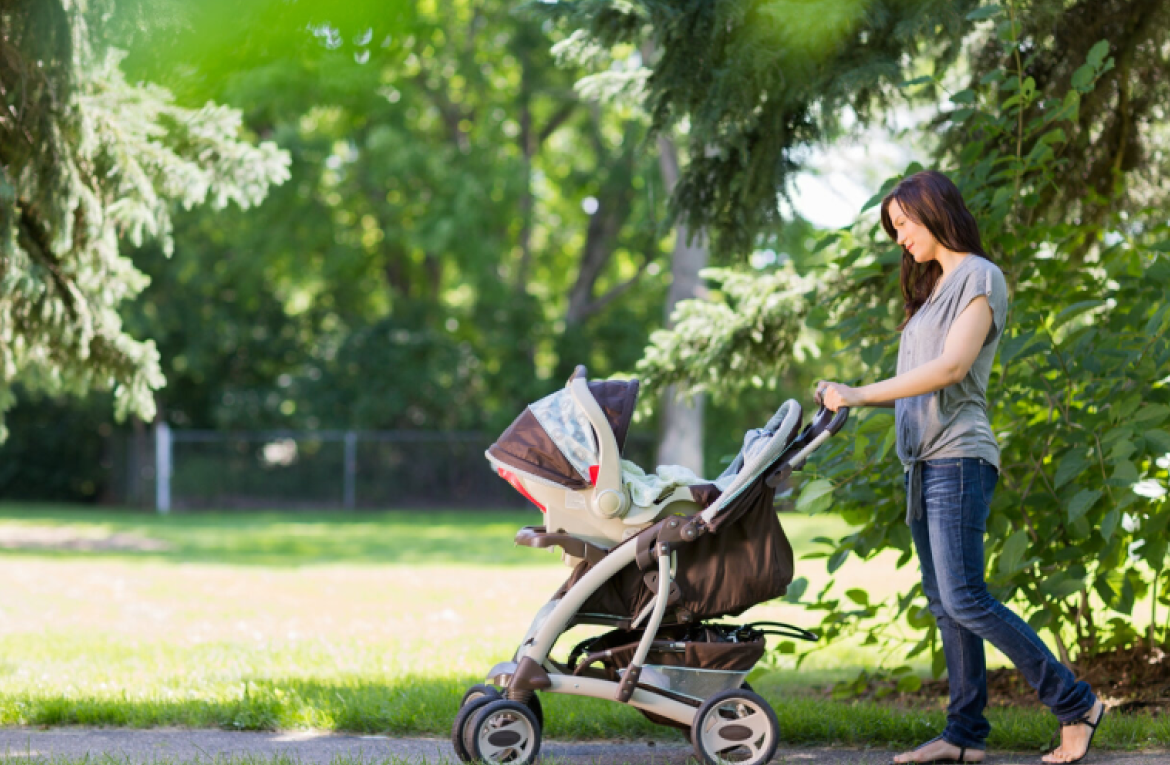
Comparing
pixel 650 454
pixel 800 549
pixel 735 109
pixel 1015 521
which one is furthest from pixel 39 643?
pixel 650 454

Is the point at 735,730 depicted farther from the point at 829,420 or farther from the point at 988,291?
the point at 988,291

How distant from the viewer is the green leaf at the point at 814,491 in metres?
4.32

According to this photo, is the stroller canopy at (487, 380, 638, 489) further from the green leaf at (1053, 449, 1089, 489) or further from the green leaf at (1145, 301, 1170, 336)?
the green leaf at (1145, 301, 1170, 336)

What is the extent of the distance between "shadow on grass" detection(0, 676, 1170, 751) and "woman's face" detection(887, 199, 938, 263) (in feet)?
5.92

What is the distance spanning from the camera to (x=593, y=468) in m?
3.82

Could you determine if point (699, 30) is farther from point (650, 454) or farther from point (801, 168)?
point (650, 454)

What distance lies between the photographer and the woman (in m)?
3.78

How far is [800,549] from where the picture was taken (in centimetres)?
1505

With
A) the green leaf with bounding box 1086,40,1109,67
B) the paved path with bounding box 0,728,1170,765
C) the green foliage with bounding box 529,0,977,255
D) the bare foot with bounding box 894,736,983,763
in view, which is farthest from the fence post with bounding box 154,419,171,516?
the green leaf with bounding box 1086,40,1109,67

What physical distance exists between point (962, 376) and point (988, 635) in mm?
848

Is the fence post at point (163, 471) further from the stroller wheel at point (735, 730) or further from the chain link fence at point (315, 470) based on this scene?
the stroller wheel at point (735, 730)

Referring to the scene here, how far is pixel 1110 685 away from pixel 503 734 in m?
2.88

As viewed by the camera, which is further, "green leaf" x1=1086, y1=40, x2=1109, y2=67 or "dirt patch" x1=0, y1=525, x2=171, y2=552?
"dirt patch" x1=0, y1=525, x2=171, y2=552

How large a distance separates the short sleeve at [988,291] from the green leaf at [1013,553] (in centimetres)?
93
